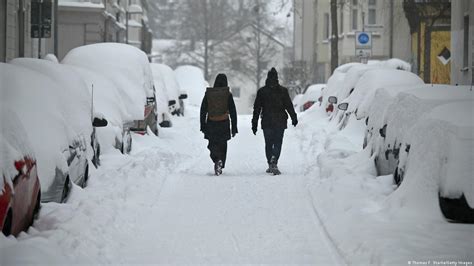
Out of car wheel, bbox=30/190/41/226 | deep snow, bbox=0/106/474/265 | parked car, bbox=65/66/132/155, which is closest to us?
deep snow, bbox=0/106/474/265

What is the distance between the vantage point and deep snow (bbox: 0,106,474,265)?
835cm

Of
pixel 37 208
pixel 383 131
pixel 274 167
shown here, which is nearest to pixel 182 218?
pixel 37 208

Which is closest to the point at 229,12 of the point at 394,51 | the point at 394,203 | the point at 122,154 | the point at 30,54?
the point at 394,51

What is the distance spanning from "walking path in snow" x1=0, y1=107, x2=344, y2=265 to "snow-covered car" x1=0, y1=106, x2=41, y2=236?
19cm

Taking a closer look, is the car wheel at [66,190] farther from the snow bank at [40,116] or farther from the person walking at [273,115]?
the person walking at [273,115]

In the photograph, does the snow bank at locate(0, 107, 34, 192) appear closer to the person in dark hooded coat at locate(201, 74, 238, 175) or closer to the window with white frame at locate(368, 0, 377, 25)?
the person in dark hooded coat at locate(201, 74, 238, 175)

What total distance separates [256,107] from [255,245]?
24.3ft

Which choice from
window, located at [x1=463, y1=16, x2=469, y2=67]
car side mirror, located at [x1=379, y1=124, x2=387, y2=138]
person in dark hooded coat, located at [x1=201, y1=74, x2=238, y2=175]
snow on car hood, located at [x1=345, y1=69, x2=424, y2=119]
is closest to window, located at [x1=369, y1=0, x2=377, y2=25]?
window, located at [x1=463, y1=16, x2=469, y2=67]

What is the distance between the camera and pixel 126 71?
20.3 metres

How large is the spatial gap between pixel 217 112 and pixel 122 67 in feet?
15.3

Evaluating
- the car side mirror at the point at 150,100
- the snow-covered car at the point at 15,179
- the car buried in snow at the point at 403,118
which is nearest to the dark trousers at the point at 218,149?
the car buried in snow at the point at 403,118

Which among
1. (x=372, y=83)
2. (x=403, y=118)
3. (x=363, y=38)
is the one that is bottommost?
(x=403, y=118)

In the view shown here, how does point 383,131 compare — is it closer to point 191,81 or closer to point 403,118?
point 403,118

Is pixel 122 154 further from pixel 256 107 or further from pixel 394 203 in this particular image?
pixel 394 203
